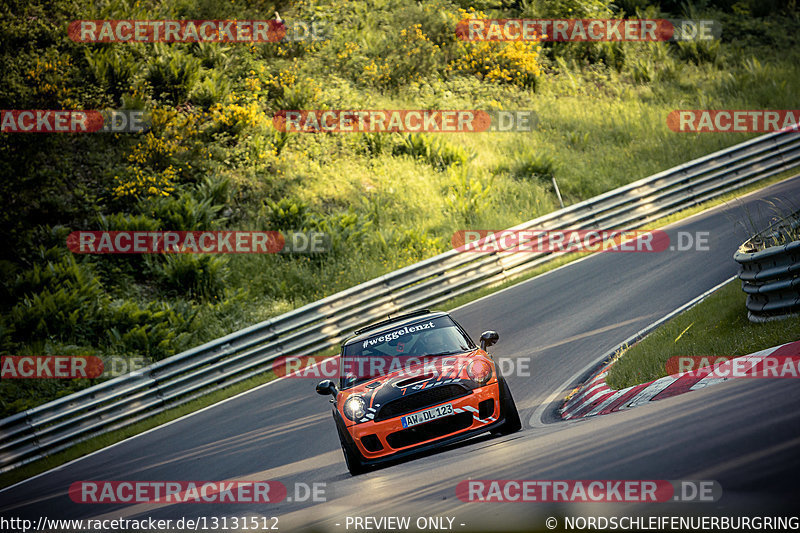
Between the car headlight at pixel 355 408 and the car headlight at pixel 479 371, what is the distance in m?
1.11

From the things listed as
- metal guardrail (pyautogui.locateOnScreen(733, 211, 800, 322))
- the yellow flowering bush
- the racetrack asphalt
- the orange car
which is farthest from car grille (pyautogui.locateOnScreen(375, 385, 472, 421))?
the yellow flowering bush

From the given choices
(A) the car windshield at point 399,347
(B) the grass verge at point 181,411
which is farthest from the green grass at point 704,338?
(A) the car windshield at point 399,347

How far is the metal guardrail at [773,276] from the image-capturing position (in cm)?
689

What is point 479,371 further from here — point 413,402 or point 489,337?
point 489,337

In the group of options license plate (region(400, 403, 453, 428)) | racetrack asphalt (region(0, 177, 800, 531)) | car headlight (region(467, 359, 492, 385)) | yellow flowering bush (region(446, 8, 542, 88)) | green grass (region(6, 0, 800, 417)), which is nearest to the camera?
racetrack asphalt (region(0, 177, 800, 531))

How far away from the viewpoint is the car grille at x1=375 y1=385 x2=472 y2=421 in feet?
21.3

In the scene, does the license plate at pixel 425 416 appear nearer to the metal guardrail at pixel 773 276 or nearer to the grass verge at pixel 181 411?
the grass verge at pixel 181 411

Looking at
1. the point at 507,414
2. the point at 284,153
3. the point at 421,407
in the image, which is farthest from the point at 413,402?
the point at 284,153

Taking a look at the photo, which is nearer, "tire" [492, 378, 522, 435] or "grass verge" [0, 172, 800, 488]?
"tire" [492, 378, 522, 435]

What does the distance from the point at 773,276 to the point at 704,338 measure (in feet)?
3.80

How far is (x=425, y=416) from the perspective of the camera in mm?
6469

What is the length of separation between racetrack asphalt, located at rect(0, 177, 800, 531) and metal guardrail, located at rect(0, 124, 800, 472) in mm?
1073

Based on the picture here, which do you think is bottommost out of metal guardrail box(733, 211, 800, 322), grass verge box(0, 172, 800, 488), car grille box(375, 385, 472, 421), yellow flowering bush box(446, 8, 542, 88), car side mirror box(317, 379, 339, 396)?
grass verge box(0, 172, 800, 488)

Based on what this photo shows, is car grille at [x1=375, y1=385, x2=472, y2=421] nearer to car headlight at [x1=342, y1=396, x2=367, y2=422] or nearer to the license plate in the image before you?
the license plate
